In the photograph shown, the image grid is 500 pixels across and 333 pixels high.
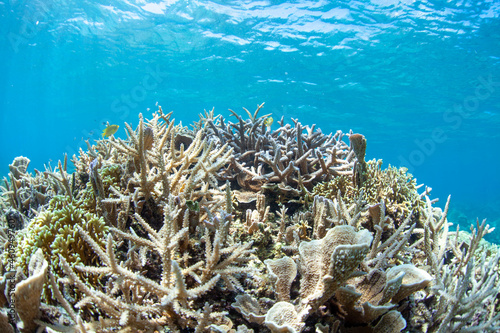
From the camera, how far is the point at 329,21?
16.9m

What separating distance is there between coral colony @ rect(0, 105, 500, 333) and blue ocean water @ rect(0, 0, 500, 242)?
9728 millimetres

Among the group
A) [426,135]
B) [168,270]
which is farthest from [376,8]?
[426,135]

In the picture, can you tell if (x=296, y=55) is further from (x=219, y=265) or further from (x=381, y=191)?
(x=219, y=265)

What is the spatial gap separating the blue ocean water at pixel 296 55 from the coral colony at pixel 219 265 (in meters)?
9.73

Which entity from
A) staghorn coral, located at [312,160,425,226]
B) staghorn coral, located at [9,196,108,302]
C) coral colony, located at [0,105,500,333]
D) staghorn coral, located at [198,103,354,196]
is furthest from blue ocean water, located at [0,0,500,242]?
staghorn coral, located at [312,160,425,226]

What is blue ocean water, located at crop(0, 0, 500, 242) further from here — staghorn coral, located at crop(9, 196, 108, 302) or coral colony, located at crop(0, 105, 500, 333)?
coral colony, located at crop(0, 105, 500, 333)

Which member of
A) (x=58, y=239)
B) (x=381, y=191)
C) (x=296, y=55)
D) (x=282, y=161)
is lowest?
(x=58, y=239)

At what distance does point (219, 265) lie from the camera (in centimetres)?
190

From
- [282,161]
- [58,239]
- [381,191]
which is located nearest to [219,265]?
[58,239]

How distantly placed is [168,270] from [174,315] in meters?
0.29

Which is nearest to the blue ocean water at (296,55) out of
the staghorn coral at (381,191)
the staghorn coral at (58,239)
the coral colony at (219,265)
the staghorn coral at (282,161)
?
the staghorn coral at (282,161)

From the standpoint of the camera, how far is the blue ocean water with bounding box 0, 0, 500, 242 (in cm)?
1647

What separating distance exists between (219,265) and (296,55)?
2283 centimetres

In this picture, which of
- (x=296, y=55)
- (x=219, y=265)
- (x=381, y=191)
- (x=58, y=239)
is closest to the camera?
(x=219, y=265)
